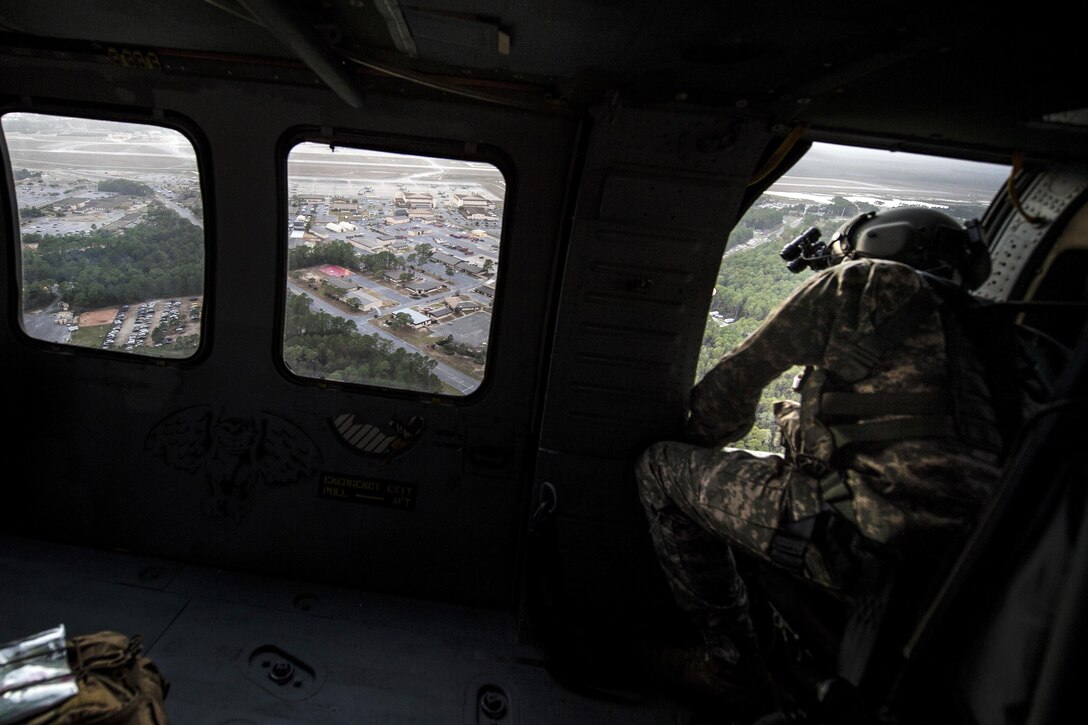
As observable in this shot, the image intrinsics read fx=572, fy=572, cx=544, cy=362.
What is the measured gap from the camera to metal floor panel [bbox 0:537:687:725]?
2469mm

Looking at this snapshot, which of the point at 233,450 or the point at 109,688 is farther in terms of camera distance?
the point at 233,450

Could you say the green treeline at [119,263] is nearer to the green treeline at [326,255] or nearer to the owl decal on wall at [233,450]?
the green treeline at [326,255]

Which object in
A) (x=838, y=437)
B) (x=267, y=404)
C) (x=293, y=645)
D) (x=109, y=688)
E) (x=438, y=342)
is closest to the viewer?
(x=109, y=688)

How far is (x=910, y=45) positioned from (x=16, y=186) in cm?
371

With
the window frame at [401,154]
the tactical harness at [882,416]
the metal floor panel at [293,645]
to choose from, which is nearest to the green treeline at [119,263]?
the window frame at [401,154]

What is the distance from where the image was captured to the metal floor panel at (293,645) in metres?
2.47

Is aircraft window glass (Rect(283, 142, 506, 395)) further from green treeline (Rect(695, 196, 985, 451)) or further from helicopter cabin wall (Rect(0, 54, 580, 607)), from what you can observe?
green treeline (Rect(695, 196, 985, 451))

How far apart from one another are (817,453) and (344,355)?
2228 mm

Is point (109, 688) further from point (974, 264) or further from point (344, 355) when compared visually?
point (974, 264)

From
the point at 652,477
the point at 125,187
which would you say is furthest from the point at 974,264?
the point at 125,187

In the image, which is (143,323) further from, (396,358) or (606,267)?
(606,267)

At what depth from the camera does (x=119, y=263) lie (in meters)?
2.81

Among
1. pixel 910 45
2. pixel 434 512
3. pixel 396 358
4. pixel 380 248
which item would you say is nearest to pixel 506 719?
pixel 434 512

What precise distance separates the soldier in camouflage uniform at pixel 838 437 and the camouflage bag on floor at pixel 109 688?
1.96 meters
